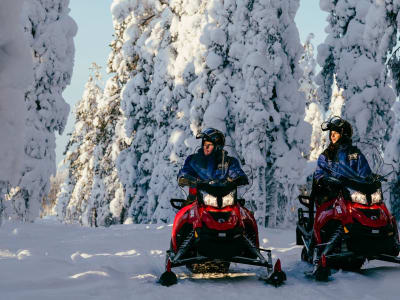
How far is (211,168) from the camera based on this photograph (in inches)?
279

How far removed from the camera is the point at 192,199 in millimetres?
7004

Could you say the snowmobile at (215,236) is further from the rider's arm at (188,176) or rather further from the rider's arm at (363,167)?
the rider's arm at (363,167)

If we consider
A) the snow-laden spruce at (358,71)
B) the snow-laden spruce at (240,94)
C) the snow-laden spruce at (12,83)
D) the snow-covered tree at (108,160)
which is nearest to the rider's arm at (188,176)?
the snow-laden spruce at (12,83)

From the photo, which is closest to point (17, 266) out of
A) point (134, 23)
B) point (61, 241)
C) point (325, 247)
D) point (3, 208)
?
point (325, 247)

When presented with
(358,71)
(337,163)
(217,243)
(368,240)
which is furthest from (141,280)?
(358,71)

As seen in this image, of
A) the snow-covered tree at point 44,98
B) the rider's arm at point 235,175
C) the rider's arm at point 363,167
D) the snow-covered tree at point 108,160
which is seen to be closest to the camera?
the rider's arm at point 235,175

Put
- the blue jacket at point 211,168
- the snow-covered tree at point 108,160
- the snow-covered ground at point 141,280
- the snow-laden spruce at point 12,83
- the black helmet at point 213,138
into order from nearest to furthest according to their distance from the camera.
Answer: the snow-laden spruce at point 12,83 → the snow-covered ground at point 141,280 → the blue jacket at point 211,168 → the black helmet at point 213,138 → the snow-covered tree at point 108,160

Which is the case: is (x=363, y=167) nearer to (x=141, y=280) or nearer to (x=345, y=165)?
(x=345, y=165)

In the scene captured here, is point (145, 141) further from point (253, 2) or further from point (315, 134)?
point (315, 134)

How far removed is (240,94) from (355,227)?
42.9ft

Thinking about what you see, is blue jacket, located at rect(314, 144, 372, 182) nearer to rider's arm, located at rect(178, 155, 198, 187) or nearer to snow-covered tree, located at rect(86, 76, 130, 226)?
rider's arm, located at rect(178, 155, 198, 187)

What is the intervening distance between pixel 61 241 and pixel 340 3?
12002mm

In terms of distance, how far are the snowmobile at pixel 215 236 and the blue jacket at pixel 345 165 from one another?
3.79ft

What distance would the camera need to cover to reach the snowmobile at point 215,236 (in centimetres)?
618
